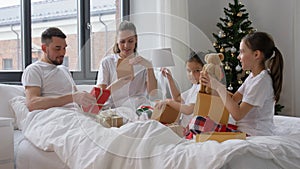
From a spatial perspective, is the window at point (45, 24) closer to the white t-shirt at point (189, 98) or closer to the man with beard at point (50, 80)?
the man with beard at point (50, 80)

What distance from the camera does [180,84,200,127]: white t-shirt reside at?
165 cm

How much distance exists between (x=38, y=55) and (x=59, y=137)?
1470mm

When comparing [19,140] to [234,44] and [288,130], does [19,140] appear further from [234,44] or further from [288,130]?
[234,44]

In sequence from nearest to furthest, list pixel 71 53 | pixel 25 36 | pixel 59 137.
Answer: pixel 59 137
pixel 25 36
pixel 71 53

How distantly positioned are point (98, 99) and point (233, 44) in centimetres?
224

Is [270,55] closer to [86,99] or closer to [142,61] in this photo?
[142,61]

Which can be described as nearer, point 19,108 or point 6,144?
point 6,144

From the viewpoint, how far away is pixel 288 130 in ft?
6.43

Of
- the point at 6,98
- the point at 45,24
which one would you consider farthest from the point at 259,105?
the point at 45,24

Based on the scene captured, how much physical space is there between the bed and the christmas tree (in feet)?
5.54

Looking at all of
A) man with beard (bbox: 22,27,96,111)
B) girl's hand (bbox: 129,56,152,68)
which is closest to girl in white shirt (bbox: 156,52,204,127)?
girl's hand (bbox: 129,56,152,68)

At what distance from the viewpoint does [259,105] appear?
174 cm

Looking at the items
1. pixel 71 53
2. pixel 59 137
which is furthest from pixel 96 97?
pixel 71 53

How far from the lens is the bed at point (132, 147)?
1.35 meters
